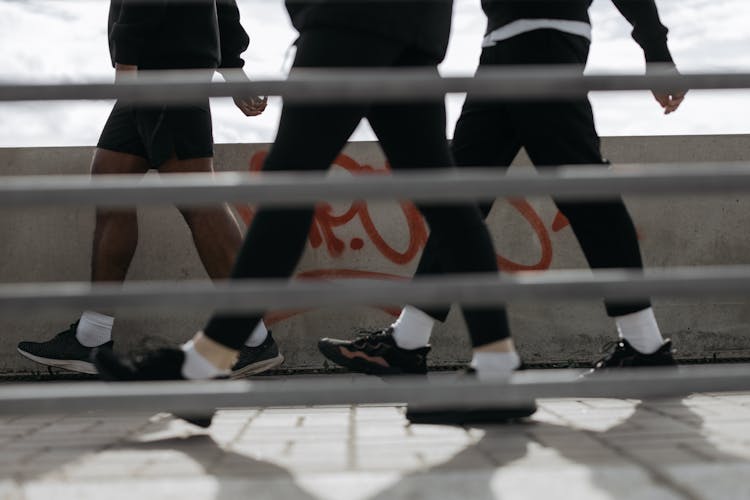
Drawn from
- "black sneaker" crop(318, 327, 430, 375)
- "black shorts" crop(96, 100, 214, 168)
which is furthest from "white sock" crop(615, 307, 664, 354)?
"black shorts" crop(96, 100, 214, 168)

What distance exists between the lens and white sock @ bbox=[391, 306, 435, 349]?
3236mm

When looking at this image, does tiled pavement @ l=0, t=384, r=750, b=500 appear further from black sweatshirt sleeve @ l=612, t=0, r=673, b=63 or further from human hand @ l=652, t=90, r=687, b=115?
black sweatshirt sleeve @ l=612, t=0, r=673, b=63

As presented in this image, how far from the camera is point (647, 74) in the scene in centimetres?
194

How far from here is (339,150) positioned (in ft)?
8.13

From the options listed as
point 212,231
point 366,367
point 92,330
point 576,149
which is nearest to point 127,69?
point 212,231

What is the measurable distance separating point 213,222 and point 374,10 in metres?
1.74

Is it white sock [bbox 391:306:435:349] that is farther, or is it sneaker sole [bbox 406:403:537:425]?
A: white sock [bbox 391:306:435:349]

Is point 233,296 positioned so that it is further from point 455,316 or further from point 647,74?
point 455,316

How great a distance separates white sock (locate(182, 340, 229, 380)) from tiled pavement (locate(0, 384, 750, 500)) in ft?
0.69

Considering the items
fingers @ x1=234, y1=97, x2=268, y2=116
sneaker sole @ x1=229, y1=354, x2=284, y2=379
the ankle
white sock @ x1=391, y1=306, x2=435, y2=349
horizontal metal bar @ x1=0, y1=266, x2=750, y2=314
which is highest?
fingers @ x1=234, y1=97, x2=268, y2=116

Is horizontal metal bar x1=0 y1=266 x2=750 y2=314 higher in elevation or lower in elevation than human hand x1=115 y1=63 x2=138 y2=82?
lower

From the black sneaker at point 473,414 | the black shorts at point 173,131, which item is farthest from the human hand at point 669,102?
the black shorts at point 173,131

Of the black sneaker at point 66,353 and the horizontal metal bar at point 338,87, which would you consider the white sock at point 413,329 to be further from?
the black sneaker at point 66,353

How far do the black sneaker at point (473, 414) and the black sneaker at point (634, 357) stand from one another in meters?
0.56
